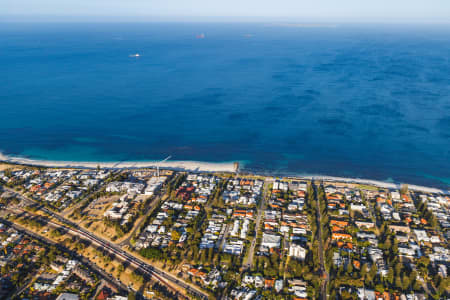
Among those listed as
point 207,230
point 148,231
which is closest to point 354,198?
point 207,230

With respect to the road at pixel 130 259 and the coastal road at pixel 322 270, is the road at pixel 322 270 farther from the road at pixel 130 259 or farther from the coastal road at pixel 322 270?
the road at pixel 130 259

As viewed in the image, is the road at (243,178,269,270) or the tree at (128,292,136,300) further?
the road at (243,178,269,270)

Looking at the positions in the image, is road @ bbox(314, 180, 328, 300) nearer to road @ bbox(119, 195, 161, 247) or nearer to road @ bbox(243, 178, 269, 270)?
road @ bbox(243, 178, 269, 270)

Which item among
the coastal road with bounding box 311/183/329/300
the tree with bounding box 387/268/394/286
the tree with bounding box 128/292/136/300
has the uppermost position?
the tree with bounding box 387/268/394/286

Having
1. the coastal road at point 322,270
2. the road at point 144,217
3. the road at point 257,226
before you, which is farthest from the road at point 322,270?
the road at point 144,217

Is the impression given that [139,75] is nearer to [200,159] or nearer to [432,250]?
[200,159]

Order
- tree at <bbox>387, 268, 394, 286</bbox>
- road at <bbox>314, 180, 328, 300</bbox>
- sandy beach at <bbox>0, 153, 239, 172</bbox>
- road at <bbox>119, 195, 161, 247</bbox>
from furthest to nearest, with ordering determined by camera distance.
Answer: sandy beach at <bbox>0, 153, 239, 172</bbox> < road at <bbox>119, 195, 161, 247</bbox> < tree at <bbox>387, 268, 394, 286</bbox> < road at <bbox>314, 180, 328, 300</bbox>

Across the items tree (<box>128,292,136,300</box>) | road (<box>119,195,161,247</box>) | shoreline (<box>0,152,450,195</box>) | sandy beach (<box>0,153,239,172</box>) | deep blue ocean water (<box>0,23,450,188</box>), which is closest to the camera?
tree (<box>128,292,136,300</box>)

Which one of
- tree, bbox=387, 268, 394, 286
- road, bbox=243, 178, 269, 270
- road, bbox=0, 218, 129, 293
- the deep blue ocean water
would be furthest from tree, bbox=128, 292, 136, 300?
the deep blue ocean water

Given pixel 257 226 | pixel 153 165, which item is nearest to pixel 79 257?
pixel 257 226
